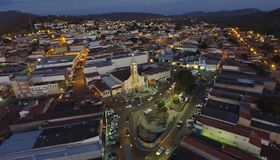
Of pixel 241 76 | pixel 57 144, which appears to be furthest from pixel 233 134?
pixel 57 144

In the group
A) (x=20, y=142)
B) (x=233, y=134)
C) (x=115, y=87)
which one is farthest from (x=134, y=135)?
(x=20, y=142)

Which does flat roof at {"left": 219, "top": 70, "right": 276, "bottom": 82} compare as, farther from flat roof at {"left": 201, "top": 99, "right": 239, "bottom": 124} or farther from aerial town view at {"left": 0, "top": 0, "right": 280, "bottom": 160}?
flat roof at {"left": 201, "top": 99, "right": 239, "bottom": 124}

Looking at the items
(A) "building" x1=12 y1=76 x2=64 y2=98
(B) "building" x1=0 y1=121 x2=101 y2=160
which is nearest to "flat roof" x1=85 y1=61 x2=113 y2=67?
(A) "building" x1=12 y1=76 x2=64 y2=98

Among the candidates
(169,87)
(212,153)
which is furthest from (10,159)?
(169,87)

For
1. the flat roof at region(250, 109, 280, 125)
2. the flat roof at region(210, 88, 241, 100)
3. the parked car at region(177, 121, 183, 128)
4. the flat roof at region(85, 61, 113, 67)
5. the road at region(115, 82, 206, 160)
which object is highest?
the flat roof at region(210, 88, 241, 100)

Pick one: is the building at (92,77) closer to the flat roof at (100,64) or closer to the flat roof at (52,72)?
the flat roof at (100,64)

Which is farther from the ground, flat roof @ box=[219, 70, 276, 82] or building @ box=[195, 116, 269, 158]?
flat roof @ box=[219, 70, 276, 82]

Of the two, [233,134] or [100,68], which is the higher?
[233,134]

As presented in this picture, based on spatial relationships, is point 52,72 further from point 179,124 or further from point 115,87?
point 179,124

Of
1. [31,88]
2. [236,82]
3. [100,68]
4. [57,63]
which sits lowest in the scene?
[31,88]

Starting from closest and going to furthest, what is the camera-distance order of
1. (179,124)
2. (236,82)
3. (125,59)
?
(179,124) → (236,82) → (125,59)

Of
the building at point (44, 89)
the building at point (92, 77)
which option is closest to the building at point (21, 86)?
the building at point (44, 89)

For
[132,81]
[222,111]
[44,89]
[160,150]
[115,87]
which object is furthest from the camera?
[44,89]

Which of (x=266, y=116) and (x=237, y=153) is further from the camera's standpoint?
(x=266, y=116)
